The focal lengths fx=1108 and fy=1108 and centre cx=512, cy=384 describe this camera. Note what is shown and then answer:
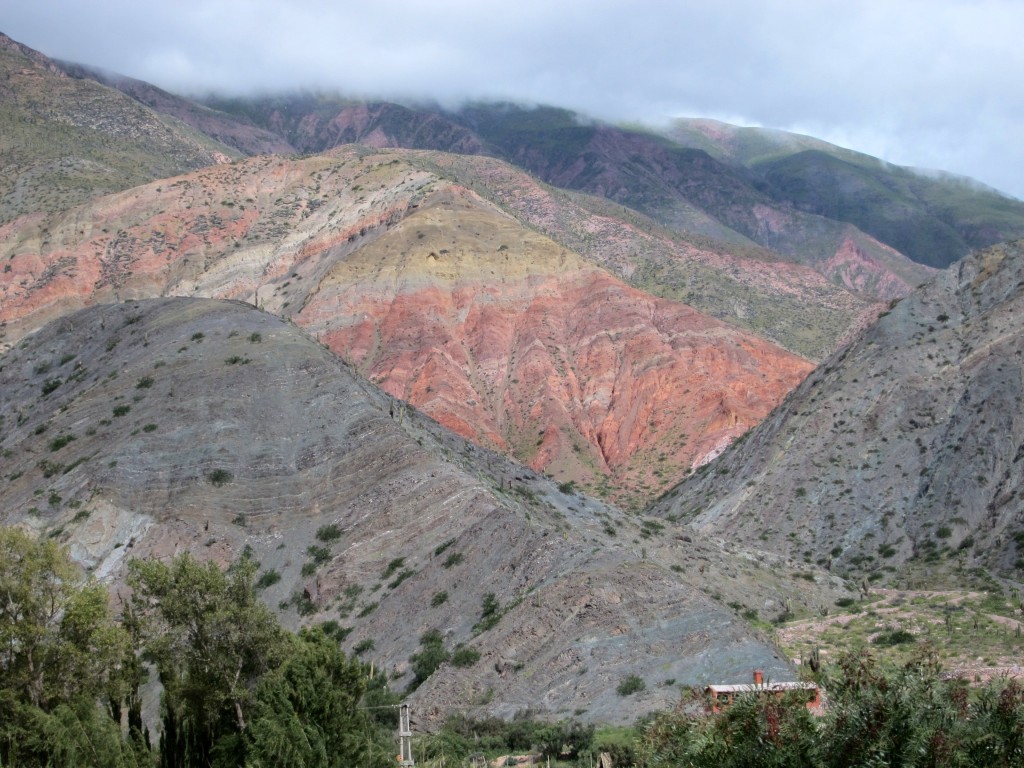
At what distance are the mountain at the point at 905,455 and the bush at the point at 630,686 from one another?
26590mm

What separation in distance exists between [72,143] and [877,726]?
151217 millimetres

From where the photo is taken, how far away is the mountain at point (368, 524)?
38.3 metres

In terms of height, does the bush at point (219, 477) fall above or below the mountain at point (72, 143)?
below

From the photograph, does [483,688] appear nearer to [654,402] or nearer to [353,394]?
[353,394]

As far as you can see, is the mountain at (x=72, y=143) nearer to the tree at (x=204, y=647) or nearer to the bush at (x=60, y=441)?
the bush at (x=60, y=441)

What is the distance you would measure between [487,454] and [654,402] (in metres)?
32.0

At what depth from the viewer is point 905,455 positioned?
67.7 meters

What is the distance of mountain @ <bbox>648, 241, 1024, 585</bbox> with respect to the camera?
60500 mm

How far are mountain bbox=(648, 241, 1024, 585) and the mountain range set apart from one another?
0.23 meters

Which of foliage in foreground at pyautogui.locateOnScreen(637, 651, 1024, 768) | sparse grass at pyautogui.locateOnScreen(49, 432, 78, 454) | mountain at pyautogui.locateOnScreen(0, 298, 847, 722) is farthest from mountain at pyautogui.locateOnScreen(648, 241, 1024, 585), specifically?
foliage in foreground at pyautogui.locateOnScreen(637, 651, 1024, 768)

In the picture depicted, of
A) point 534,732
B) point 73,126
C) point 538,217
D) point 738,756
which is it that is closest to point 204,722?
point 534,732

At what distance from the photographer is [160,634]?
92.8 feet

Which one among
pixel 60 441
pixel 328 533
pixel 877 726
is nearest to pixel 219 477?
pixel 328 533

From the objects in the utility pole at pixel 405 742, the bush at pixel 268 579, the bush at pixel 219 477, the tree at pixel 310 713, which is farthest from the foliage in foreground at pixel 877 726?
the bush at pixel 219 477
